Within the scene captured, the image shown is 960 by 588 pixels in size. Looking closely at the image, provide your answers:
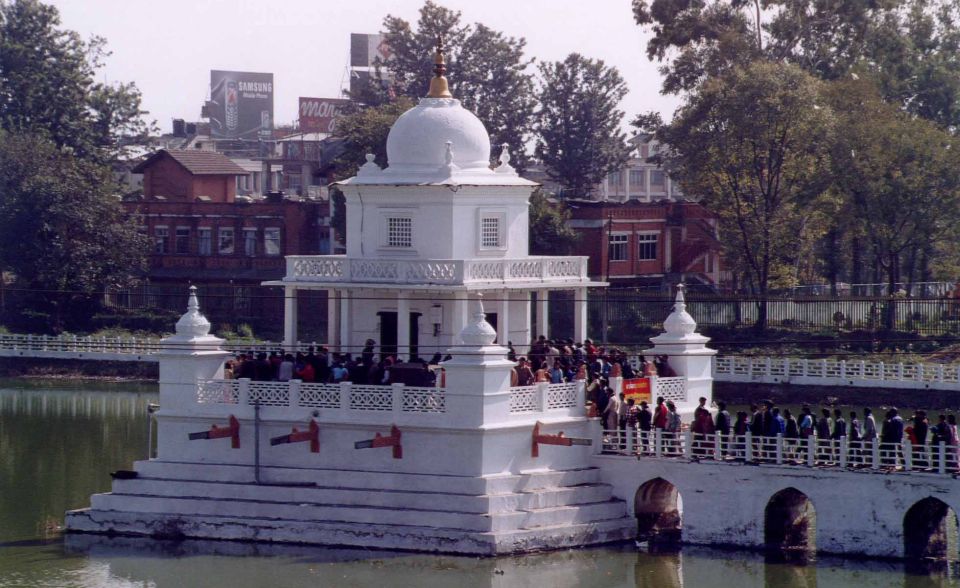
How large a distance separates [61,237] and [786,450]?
38.3m

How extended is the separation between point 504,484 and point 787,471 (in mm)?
4670

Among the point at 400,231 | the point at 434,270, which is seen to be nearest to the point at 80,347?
the point at 400,231

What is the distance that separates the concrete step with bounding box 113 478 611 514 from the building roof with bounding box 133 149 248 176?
1740 inches

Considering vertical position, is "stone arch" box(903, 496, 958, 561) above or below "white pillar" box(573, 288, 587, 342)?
below

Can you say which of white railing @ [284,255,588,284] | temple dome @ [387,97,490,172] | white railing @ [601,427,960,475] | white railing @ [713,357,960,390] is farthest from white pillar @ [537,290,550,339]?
white railing @ [713,357,960,390]

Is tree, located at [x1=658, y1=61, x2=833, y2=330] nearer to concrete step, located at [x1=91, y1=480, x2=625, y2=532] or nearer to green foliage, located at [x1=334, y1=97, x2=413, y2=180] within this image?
green foliage, located at [x1=334, y1=97, x2=413, y2=180]

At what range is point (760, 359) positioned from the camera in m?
55.3

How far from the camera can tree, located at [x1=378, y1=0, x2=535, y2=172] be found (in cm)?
7975

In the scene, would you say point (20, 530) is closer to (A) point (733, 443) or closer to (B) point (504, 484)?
(B) point (504, 484)

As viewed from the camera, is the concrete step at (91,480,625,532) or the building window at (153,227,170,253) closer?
the concrete step at (91,480,625,532)

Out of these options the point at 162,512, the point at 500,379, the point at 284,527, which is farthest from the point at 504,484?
the point at 162,512

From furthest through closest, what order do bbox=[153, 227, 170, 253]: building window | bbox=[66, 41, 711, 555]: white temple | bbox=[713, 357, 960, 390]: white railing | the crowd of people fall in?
bbox=[153, 227, 170, 253]: building window, bbox=[713, 357, 960, 390]: white railing, the crowd of people, bbox=[66, 41, 711, 555]: white temple

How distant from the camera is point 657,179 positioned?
333 feet

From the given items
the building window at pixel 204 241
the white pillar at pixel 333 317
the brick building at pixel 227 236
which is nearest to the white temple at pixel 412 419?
the white pillar at pixel 333 317
